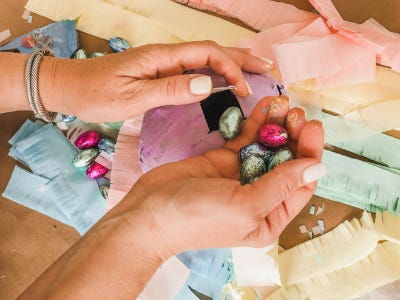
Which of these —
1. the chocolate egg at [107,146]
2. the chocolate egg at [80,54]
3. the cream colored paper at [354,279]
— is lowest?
the cream colored paper at [354,279]

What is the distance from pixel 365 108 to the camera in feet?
3.19

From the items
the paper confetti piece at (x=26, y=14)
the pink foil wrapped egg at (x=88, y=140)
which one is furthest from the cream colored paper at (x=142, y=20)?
the pink foil wrapped egg at (x=88, y=140)

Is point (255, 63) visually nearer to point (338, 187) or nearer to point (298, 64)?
point (298, 64)

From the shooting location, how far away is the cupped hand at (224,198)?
0.61 metres

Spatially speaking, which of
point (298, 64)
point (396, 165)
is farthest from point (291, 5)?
point (396, 165)

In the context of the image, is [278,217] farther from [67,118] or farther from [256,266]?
[67,118]

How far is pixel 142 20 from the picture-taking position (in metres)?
1.11

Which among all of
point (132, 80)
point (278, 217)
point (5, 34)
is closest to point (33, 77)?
point (132, 80)

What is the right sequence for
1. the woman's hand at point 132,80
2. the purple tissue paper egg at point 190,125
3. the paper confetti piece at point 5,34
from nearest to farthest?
the woman's hand at point 132,80
the purple tissue paper egg at point 190,125
the paper confetti piece at point 5,34

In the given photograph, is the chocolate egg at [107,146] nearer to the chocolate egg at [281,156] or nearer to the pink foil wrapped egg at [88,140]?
the pink foil wrapped egg at [88,140]

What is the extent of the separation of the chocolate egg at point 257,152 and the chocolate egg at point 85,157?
0.40 meters

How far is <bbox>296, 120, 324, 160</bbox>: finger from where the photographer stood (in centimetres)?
68

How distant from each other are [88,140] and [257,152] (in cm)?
45

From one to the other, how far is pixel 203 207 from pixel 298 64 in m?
0.52
